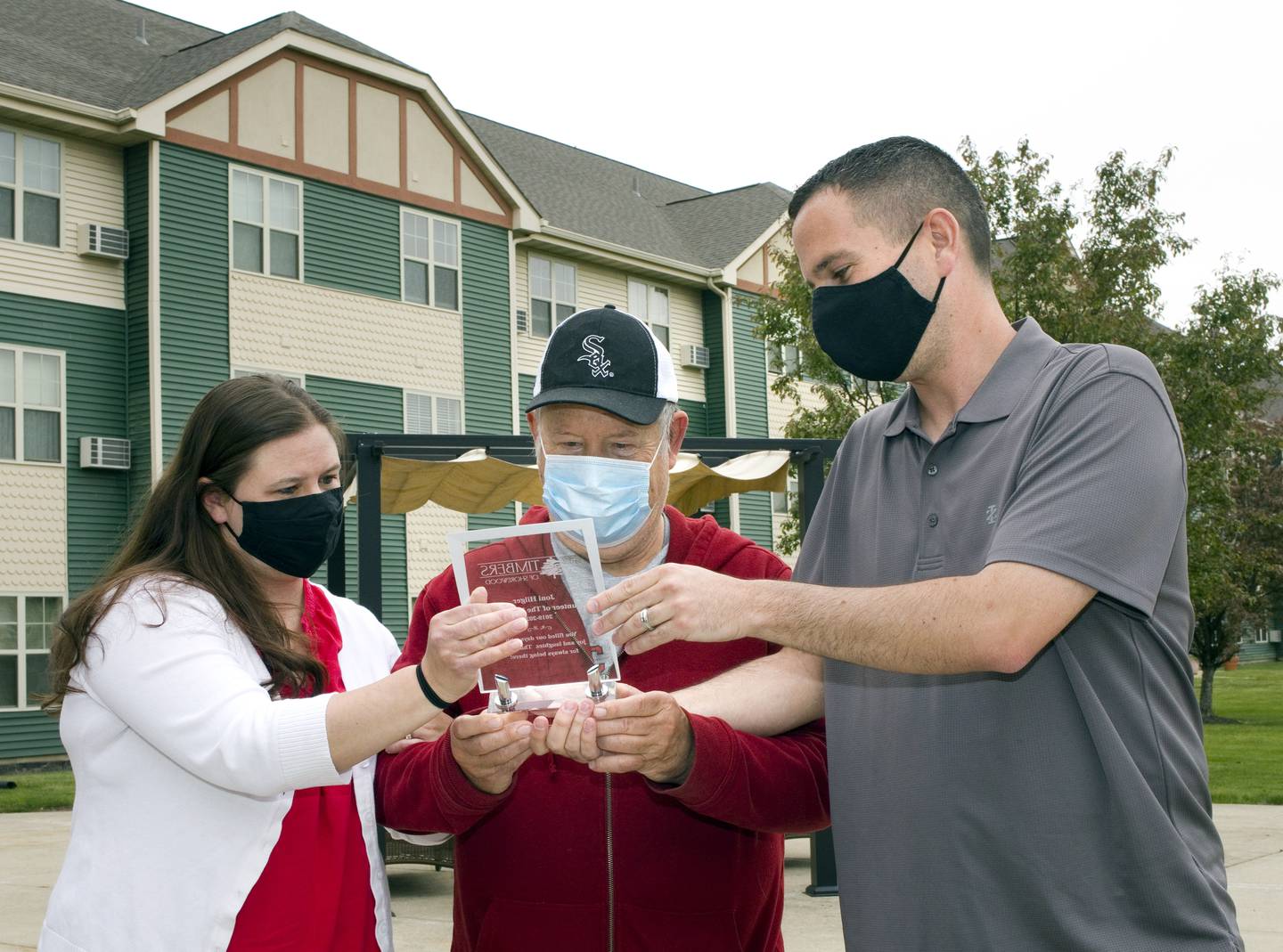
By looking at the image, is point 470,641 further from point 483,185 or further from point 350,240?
point 483,185

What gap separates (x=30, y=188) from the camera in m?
21.0

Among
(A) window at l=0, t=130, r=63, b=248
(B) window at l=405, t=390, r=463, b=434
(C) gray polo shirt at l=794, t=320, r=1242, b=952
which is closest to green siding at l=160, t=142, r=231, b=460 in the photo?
(A) window at l=0, t=130, r=63, b=248

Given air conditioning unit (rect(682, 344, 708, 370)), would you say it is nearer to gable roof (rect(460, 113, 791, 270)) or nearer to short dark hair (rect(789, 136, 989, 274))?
gable roof (rect(460, 113, 791, 270))

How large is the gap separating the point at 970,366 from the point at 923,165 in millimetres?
460

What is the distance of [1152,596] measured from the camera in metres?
2.39

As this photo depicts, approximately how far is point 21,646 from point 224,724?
20672 millimetres

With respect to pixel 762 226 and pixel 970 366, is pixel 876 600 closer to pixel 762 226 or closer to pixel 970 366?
pixel 970 366

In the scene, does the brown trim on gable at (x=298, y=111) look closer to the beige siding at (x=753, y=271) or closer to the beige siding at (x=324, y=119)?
the beige siding at (x=324, y=119)

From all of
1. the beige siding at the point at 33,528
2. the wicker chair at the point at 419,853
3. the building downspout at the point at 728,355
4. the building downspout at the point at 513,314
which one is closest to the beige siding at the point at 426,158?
the building downspout at the point at 513,314

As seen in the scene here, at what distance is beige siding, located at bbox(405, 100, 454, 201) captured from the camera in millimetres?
25312

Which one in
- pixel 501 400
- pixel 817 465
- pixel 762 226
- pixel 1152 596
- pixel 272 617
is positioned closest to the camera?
pixel 1152 596

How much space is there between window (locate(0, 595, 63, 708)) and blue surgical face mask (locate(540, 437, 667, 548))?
65.6 feet

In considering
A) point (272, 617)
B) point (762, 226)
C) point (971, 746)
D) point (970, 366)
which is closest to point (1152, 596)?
point (971, 746)

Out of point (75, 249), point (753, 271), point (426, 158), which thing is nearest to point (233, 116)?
point (75, 249)
